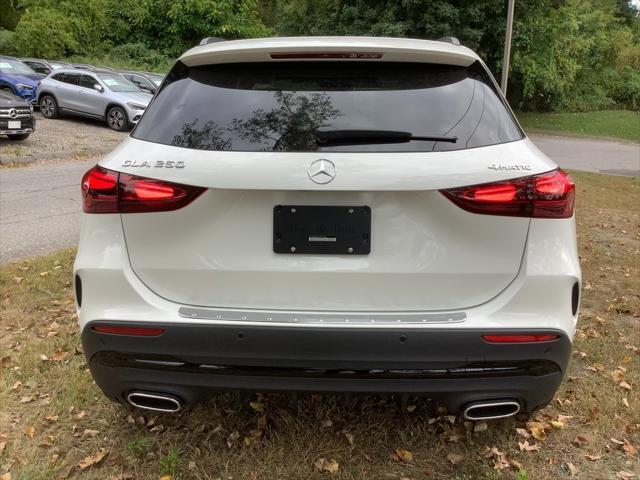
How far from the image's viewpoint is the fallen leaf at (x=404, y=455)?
284cm

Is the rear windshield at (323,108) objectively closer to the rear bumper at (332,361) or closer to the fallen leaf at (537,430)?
the rear bumper at (332,361)

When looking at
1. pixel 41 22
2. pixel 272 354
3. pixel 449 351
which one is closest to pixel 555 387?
pixel 449 351

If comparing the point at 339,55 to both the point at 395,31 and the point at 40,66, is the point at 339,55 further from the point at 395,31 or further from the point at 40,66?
the point at 40,66

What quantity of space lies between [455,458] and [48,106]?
766 inches

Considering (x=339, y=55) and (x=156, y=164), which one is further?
(x=339, y=55)

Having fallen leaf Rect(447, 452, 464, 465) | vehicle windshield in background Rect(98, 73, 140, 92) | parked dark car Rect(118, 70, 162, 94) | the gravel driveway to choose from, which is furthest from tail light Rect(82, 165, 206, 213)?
parked dark car Rect(118, 70, 162, 94)

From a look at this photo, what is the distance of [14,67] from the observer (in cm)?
2098

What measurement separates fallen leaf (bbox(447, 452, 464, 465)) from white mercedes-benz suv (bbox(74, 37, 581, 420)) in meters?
0.56

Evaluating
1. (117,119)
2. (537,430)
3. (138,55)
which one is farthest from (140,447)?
(138,55)

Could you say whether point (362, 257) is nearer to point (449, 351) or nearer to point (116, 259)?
point (449, 351)

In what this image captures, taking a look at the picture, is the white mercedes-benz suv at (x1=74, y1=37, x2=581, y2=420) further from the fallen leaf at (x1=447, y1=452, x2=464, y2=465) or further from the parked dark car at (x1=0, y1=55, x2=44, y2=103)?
the parked dark car at (x1=0, y1=55, x2=44, y2=103)

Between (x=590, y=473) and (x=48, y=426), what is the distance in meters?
2.66

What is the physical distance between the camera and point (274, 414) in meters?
3.15

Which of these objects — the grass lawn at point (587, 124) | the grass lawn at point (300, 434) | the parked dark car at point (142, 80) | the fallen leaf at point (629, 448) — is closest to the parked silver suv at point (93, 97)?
the parked dark car at point (142, 80)
